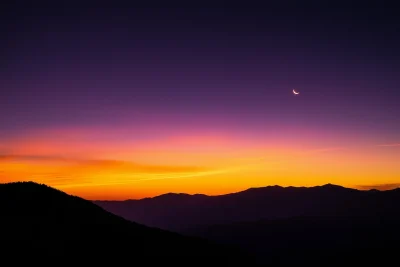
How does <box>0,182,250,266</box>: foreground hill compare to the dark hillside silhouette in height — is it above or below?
above

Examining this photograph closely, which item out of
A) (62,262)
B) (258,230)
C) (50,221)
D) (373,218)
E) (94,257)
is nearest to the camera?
(62,262)

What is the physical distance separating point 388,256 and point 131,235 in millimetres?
Answer: 105513

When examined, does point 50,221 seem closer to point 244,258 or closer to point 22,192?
point 22,192

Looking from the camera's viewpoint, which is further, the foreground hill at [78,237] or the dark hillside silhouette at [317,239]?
the dark hillside silhouette at [317,239]

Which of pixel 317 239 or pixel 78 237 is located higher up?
pixel 78 237

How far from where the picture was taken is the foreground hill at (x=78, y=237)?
29.1m

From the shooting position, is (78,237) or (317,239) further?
(317,239)

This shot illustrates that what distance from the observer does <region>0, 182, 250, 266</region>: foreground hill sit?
29.1 m

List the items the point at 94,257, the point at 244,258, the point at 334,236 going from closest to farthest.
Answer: the point at 94,257 < the point at 244,258 < the point at 334,236

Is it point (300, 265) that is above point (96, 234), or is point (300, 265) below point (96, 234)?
below

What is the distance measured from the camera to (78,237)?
33781 mm

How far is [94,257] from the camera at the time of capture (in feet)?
101

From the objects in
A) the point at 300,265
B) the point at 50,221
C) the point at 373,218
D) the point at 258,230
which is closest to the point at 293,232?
the point at 258,230

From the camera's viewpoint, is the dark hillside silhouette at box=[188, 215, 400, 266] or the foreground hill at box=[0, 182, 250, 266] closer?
the foreground hill at box=[0, 182, 250, 266]
